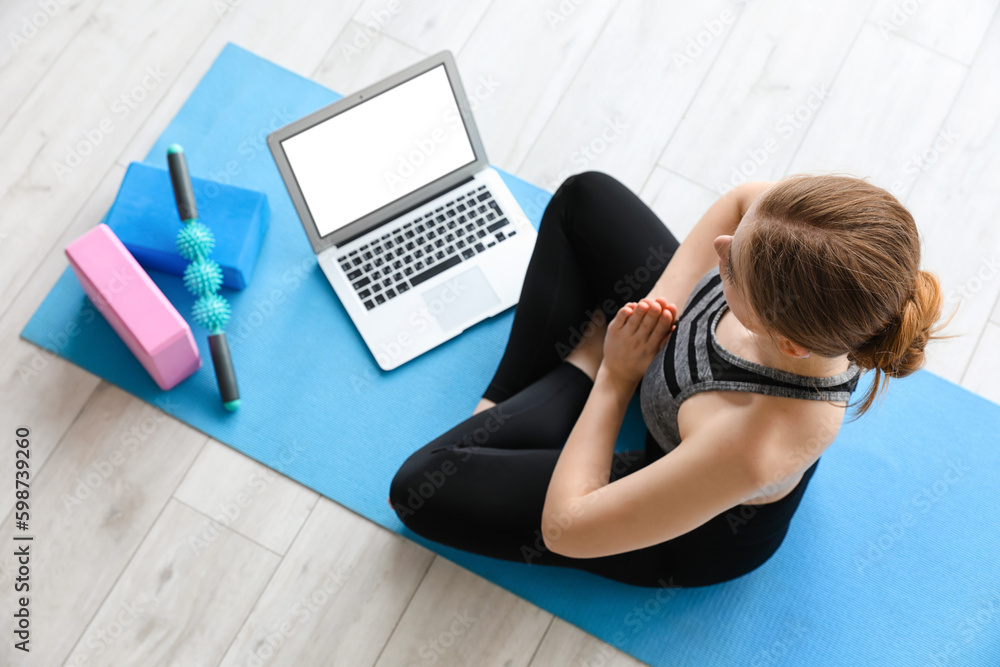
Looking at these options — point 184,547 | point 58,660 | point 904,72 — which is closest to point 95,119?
point 184,547

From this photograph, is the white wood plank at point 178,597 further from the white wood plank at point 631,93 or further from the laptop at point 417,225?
the white wood plank at point 631,93

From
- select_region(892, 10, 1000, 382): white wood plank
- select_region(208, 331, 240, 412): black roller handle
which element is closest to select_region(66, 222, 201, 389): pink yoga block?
select_region(208, 331, 240, 412): black roller handle

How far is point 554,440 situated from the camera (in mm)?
1244

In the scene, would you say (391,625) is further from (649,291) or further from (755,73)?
(755,73)

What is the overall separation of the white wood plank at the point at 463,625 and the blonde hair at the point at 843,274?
76 cm

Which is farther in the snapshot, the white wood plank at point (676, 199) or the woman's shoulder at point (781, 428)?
the white wood plank at point (676, 199)

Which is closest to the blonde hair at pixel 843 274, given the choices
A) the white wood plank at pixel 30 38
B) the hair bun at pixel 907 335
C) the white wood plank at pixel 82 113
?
the hair bun at pixel 907 335

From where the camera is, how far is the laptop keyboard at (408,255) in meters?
1.40

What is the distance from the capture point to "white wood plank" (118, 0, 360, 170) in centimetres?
157

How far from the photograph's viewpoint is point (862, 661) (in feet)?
4.18

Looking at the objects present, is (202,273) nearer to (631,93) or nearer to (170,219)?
(170,219)

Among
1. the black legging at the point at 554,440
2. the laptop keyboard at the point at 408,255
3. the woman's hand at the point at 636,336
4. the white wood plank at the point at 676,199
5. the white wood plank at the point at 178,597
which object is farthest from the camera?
the white wood plank at the point at 676,199

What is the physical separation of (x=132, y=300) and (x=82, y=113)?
1.82ft

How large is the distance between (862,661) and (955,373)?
0.56 meters
